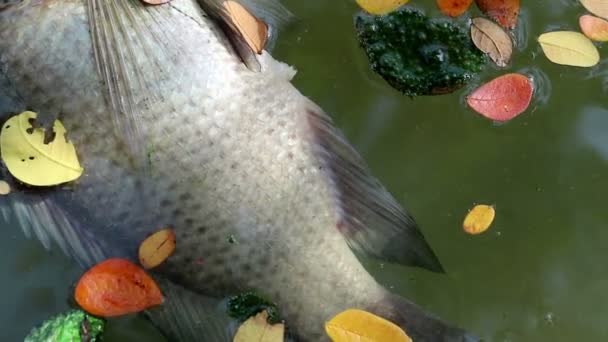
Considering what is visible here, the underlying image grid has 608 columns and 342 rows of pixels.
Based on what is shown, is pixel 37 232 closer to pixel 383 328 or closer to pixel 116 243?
pixel 116 243

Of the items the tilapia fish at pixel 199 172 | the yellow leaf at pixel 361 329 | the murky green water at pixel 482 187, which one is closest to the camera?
the tilapia fish at pixel 199 172

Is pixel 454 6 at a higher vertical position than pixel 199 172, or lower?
higher

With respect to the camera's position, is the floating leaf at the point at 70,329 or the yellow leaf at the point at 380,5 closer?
the floating leaf at the point at 70,329

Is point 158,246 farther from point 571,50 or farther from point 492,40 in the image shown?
point 571,50

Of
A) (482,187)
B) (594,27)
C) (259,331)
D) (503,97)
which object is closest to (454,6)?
(503,97)

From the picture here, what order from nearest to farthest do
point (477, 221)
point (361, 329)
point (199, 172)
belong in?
point (199, 172) → point (361, 329) → point (477, 221)

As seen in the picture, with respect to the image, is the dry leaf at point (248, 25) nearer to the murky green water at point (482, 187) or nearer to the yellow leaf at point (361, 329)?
the murky green water at point (482, 187)

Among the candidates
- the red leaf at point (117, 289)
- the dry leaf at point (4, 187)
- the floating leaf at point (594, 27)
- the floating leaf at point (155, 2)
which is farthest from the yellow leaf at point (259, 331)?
the floating leaf at point (594, 27)
